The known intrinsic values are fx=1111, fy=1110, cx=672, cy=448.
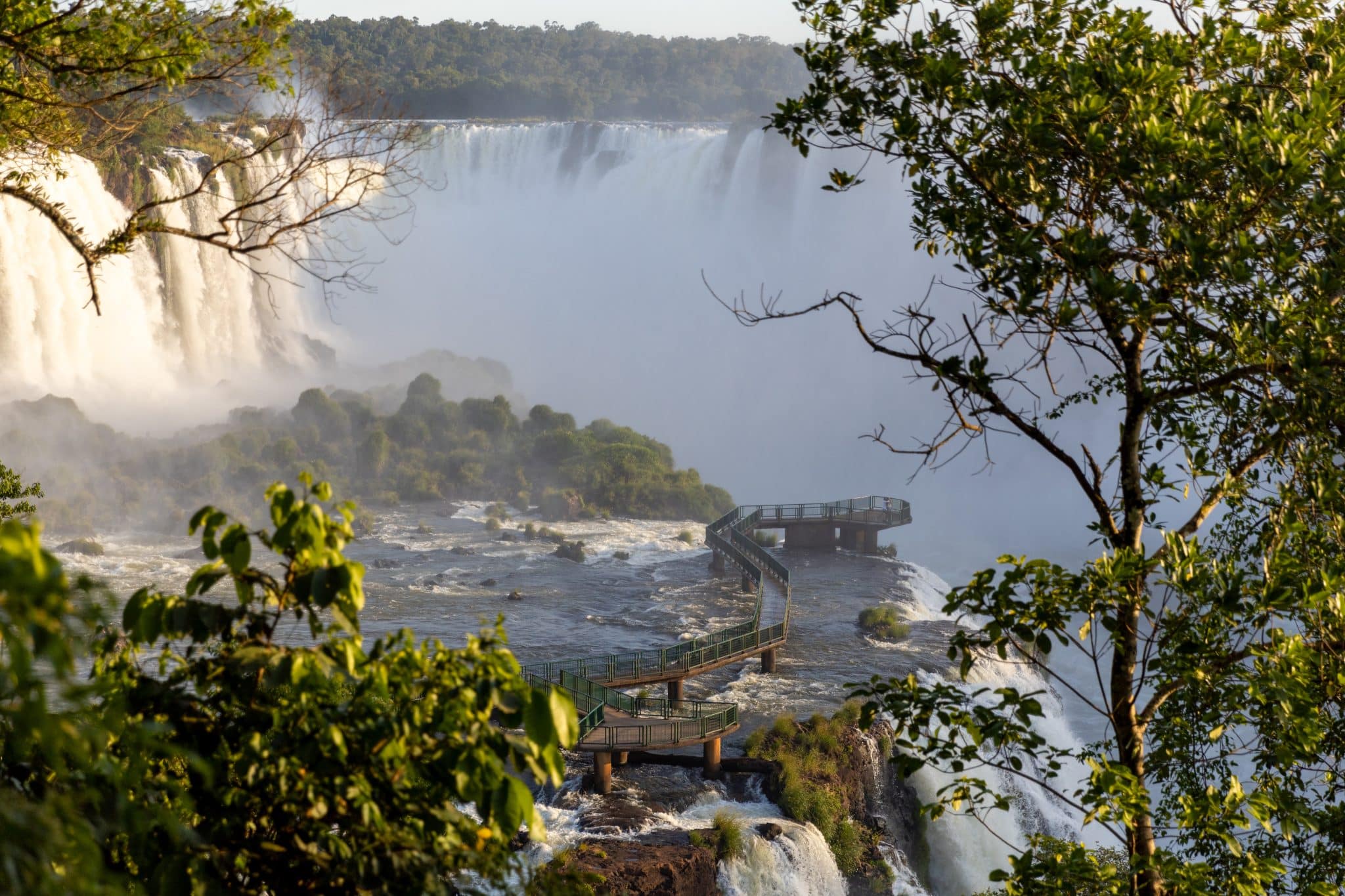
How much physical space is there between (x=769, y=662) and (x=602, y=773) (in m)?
7.09

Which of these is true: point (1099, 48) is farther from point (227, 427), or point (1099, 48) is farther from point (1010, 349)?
point (1010, 349)

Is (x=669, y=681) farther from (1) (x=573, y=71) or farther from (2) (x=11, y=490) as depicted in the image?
(1) (x=573, y=71)

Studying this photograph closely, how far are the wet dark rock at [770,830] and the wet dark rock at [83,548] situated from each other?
23.5 metres

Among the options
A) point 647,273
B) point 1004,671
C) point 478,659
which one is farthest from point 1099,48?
point 647,273

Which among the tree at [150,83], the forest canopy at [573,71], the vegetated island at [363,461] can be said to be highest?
the forest canopy at [573,71]

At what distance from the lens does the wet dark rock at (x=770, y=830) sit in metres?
15.9

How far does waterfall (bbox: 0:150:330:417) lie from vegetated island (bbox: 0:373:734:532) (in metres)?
2.70

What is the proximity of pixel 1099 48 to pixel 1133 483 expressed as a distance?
229 cm

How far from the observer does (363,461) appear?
46.1 meters

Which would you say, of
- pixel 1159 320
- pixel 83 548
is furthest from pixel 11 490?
pixel 83 548

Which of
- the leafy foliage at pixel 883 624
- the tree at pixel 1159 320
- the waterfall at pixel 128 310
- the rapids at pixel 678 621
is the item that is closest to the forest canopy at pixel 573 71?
the waterfall at pixel 128 310

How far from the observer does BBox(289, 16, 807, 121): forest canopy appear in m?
76.4

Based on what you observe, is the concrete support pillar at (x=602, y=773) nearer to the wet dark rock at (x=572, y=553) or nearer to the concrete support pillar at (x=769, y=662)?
the concrete support pillar at (x=769, y=662)

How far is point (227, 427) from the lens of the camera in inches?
1796
